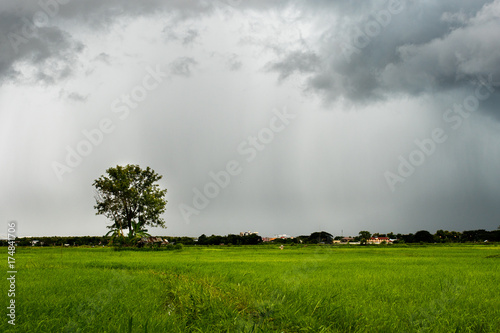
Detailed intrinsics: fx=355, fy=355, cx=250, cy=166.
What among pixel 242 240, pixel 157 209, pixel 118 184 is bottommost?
pixel 242 240

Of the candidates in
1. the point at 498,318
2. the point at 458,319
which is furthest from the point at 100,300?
the point at 498,318

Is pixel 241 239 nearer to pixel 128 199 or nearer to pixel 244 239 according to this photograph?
pixel 244 239

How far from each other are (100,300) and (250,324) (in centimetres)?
294

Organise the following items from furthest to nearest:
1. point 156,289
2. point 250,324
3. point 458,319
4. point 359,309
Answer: point 156,289 → point 359,309 → point 458,319 → point 250,324

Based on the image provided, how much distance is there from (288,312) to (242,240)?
67096 millimetres

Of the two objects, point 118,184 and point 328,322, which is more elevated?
point 118,184

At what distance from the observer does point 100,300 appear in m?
6.00

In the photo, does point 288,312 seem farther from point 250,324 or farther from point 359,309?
point 359,309

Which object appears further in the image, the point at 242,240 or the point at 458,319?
the point at 242,240

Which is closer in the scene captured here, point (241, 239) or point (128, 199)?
point (128, 199)

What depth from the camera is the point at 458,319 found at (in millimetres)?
4918

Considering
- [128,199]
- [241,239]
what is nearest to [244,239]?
[241,239]

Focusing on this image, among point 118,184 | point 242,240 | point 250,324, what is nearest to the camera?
point 250,324

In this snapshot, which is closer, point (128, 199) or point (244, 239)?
point (128, 199)
